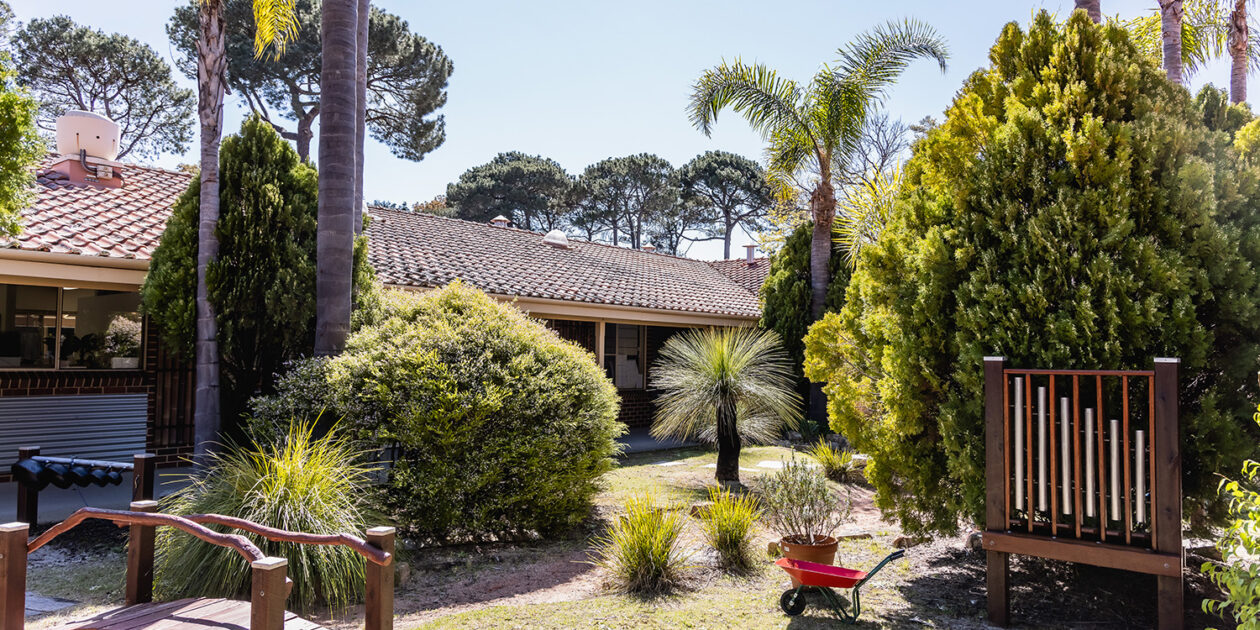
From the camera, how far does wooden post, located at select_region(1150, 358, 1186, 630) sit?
12.5 feet

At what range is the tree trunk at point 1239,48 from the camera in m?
10.8

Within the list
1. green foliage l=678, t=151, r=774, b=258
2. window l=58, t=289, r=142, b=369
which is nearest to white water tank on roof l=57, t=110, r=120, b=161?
window l=58, t=289, r=142, b=369

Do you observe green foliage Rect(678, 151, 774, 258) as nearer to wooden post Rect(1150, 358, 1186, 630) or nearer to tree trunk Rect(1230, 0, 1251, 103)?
tree trunk Rect(1230, 0, 1251, 103)

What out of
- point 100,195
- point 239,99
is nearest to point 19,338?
point 100,195

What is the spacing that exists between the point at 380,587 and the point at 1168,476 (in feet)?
13.4

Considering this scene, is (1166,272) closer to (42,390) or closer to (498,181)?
(42,390)

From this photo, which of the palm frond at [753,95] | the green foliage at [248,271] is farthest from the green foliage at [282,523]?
the palm frond at [753,95]

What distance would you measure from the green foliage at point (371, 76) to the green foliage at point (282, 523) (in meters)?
19.7

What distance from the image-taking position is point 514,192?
3797 cm

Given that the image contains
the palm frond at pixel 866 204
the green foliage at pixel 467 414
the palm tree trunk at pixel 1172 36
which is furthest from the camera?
the palm frond at pixel 866 204

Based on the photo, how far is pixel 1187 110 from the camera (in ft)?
15.7

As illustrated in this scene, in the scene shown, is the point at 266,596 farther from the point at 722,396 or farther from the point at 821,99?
the point at 821,99

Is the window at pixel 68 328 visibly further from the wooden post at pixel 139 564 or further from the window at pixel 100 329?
the wooden post at pixel 139 564

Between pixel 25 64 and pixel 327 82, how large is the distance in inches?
864
